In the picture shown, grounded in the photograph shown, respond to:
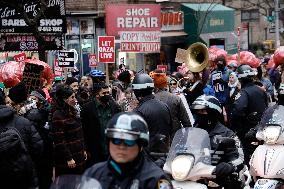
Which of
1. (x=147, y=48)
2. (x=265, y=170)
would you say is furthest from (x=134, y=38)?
(x=265, y=170)

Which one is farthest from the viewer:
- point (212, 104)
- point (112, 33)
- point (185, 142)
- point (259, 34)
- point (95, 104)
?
point (259, 34)

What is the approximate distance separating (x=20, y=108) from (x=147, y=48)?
25.5ft

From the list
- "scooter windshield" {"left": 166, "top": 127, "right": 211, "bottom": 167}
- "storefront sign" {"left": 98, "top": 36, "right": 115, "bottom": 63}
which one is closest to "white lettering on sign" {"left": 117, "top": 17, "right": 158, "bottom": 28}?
"storefront sign" {"left": 98, "top": 36, "right": 115, "bottom": 63}

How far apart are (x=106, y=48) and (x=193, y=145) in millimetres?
10707

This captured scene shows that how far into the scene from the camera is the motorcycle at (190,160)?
18.7 ft

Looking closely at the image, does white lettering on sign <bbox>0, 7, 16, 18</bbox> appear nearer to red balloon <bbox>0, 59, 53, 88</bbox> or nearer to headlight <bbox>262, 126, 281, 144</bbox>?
red balloon <bbox>0, 59, 53, 88</bbox>

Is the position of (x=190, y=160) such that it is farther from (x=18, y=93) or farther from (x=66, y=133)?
(x=18, y=93)

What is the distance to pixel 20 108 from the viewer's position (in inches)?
329

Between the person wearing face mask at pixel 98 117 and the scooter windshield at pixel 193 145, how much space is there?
316 centimetres

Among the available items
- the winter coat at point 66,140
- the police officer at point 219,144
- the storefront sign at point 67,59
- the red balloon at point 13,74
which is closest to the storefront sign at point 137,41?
the storefront sign at point 67,59

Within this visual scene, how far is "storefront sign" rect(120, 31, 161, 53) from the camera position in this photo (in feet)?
51.7

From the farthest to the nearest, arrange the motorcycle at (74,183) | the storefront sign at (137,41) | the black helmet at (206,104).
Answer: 1. the storefront sign at (137,41)
2. the black helmet at (206,104)
3. the motorcycle at (74,183)

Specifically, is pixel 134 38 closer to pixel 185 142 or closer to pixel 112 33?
pixel 112 33

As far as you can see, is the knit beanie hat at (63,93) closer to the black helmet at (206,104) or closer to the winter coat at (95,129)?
the winter coat at (95,129)
